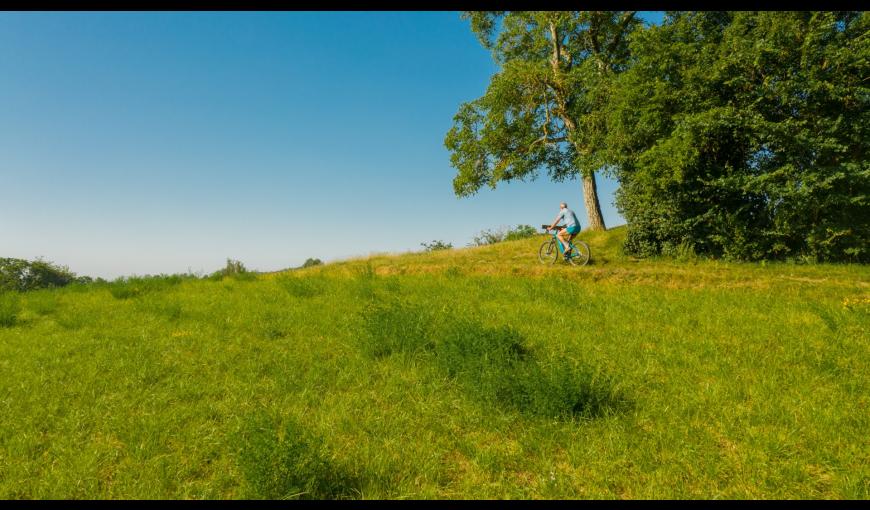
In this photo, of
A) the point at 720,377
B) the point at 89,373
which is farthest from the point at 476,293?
the point at 89,373

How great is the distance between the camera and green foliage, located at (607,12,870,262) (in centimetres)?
1055

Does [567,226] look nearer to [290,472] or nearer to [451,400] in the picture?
[451,400]

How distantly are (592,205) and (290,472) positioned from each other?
19607 mm

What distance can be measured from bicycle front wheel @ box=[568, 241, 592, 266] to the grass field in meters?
4.51

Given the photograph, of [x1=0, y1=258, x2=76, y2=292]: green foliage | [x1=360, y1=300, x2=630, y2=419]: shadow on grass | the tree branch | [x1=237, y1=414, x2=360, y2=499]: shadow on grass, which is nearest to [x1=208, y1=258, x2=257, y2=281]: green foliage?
[x1=360, y1=300, x2=630, y2=419]: shadow on grass

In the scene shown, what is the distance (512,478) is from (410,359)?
99.4 inches

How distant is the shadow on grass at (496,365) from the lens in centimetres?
387

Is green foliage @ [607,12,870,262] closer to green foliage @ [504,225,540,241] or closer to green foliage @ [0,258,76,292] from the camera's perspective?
green foliage @ [504,225,540,241]

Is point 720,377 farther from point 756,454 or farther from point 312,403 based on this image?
point 312,403

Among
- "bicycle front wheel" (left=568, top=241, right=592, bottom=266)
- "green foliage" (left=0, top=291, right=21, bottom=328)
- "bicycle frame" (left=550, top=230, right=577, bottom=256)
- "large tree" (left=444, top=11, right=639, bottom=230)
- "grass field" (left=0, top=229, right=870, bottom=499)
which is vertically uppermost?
"large tree" (left=444, top=11, right=639, bottom=230)

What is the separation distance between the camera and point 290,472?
2773 mm

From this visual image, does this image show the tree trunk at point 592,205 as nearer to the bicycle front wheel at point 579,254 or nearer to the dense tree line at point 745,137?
the dense tree line at point 745,137

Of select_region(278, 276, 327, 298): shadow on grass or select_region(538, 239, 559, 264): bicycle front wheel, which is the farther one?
select_region(538, 239, 559, 264): bicycle front wheel
